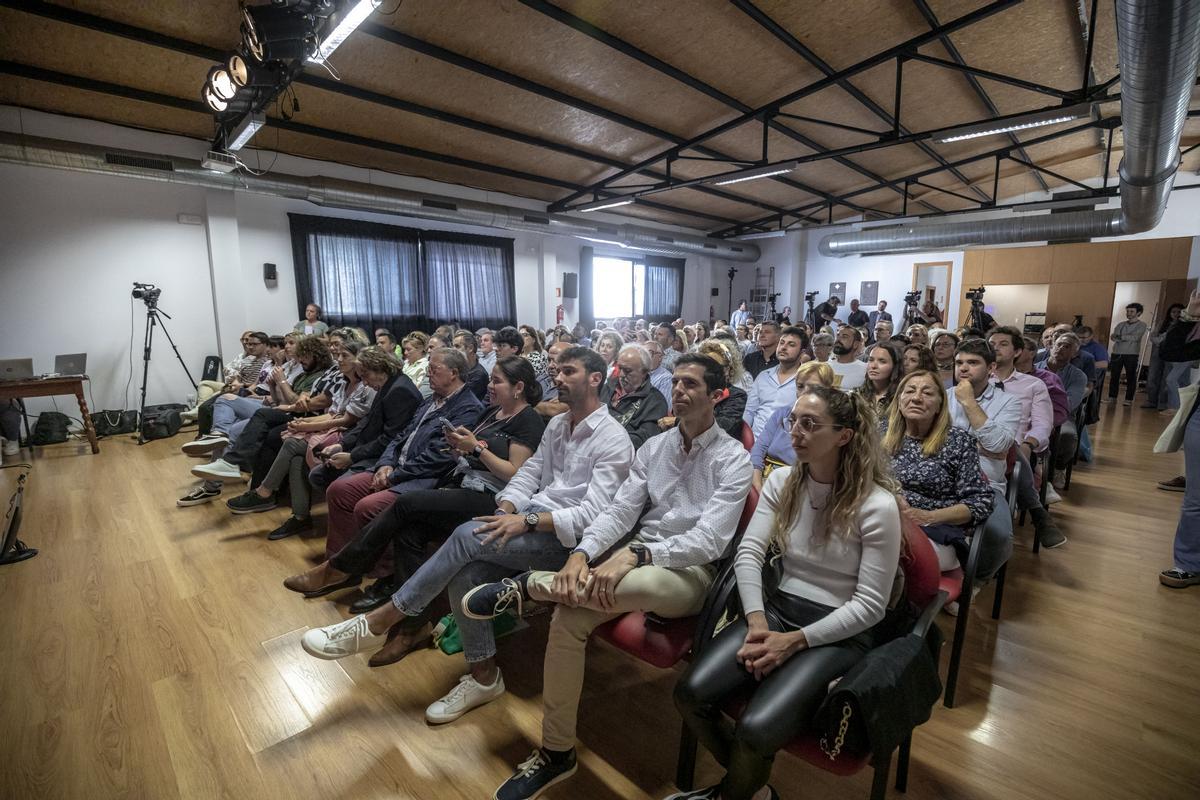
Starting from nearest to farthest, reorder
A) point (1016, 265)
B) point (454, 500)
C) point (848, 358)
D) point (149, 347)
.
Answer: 1. point (454, 500)
2. point (848, 358)
3. point (149, 347)
4. point (1016, 265)

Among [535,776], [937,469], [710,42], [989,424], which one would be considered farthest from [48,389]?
[989,424]

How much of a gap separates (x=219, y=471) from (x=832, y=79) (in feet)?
21.5

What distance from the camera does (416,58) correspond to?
4.65 metres

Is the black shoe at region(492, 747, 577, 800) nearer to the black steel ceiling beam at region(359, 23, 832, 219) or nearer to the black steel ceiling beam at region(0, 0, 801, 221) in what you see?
the black steel ceiling beam at region(359, 23, 832, 219)

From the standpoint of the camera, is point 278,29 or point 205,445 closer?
point 278,29

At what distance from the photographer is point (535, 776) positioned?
1.48 metres

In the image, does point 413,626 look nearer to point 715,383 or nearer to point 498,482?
point 498,482

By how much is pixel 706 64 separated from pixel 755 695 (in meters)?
5.59

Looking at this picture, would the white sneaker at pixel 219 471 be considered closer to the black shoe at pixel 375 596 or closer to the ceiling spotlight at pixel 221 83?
the black shoe at pixel 375 596

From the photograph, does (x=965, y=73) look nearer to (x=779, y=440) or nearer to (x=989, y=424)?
(x=989, y=424)

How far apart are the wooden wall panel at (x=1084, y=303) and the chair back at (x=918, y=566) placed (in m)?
11.2

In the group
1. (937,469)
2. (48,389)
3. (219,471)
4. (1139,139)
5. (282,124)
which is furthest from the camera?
(282,124)

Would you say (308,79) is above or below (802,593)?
above

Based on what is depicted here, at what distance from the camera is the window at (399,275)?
7180 mm
